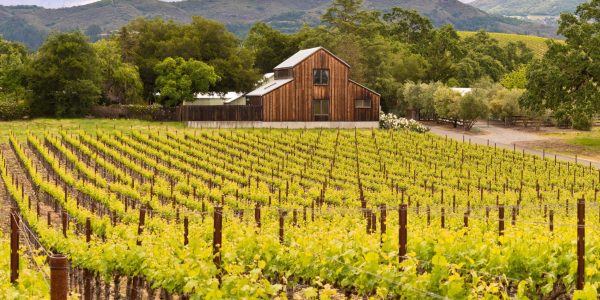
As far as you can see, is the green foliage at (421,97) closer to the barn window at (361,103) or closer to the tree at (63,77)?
the barn window at (361,103)

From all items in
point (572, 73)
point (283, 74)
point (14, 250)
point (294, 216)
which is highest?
point (283, 74)

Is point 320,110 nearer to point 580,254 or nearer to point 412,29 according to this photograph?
point 580,254

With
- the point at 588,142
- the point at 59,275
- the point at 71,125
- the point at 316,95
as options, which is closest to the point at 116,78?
the point at 71,125

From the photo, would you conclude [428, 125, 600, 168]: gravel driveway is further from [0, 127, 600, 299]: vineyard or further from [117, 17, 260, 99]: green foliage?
[117, 17, 260, 99]: green foliage

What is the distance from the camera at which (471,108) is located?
2665 inches

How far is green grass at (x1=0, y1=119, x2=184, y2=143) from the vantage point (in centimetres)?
5353

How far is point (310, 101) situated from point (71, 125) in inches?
679

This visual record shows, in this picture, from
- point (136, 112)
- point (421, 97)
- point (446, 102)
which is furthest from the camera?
point (421, 97)

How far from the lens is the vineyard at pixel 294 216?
12.8 m

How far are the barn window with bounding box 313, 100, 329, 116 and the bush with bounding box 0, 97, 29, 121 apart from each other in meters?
21.8

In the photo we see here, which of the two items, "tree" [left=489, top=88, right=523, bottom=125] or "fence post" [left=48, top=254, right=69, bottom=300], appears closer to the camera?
"fence post" [left=48, top=254, right=69, bottom=300]

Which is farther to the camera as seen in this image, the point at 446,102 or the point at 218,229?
the point at 446,102

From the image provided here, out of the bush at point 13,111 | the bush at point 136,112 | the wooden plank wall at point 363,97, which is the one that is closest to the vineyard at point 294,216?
the wooden plank wall at point 363,97

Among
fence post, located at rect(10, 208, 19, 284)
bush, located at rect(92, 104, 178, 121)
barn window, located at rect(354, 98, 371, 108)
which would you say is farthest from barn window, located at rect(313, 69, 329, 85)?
fence post, located at rect(10, 208, 19, 284)
